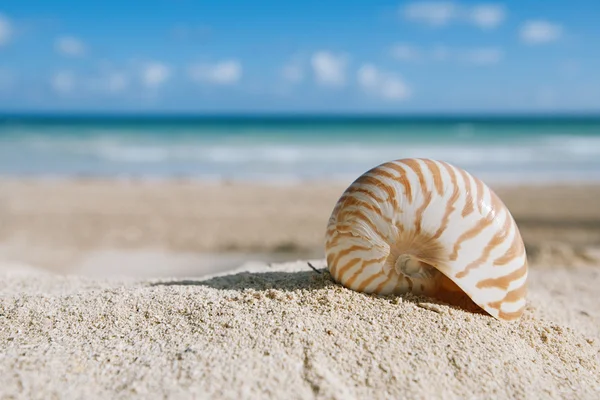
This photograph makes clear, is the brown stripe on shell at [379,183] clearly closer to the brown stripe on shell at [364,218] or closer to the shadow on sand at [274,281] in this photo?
the brown stripe on shell at [364,218]

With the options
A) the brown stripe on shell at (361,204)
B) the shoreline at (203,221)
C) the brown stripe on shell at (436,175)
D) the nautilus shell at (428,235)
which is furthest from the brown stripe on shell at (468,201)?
the shoreline at (203,221)

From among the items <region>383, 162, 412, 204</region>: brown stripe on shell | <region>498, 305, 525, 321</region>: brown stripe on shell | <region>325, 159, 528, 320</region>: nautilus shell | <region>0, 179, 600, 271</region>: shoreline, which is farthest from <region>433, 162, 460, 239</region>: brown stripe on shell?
<region>0, 179, 600, 271</region>: shoreline

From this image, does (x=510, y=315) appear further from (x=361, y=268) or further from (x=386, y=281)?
(x=361, y=268)

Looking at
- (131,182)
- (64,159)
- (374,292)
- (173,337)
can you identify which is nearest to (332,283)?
(374,292)

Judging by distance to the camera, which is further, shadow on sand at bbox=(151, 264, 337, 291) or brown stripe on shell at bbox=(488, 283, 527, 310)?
shadow on sand at bbox=(151, 264, 337, 291)

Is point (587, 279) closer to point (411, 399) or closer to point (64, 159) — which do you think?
point (411, 399)

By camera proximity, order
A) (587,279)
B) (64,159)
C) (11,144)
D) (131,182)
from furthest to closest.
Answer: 1. (11,144)
2. (64,159)
3. (131,182)
4. (587,279)

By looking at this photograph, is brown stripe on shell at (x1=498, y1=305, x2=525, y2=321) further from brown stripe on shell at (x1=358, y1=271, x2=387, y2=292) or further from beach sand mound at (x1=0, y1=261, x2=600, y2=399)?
brown stripe on shell at (x1=358, y1=271, x2=387, y2=292)

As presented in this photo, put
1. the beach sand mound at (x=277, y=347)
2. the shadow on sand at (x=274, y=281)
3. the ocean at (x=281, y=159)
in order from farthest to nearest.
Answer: the ocean at (x=281, y=159), the shadow on sand at (x=274, y=281), the beach sand mound at (x=277, y=347)
